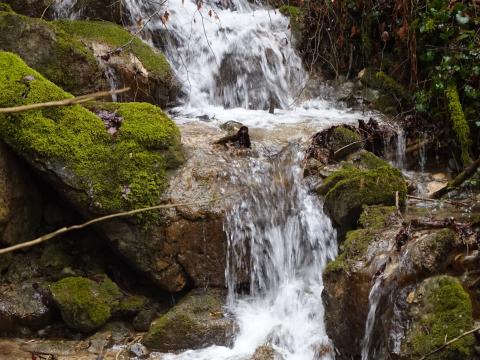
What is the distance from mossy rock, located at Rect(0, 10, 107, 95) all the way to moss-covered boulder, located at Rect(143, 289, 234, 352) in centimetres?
311

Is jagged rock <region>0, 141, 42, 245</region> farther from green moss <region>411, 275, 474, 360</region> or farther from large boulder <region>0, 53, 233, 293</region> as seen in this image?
green moss <region>411, 275, 474, 360</region>

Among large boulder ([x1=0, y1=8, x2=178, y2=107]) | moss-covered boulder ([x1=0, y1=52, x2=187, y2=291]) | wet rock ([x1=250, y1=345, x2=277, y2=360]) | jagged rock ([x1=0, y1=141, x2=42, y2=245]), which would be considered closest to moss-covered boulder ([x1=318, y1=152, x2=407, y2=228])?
wet rock ([x1=250, y1=345, x2=277, y2=360])

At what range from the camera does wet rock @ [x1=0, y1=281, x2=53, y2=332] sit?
4.87m

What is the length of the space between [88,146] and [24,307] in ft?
5.09

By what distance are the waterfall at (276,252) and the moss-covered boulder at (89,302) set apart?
39.3 inches

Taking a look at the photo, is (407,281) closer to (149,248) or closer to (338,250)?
(338,250)

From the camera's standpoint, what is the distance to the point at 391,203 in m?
5.09

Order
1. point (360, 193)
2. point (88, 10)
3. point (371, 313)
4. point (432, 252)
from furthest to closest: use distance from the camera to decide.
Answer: point (88, 10), point (360, 193), point (371, 313), point (432, 252)

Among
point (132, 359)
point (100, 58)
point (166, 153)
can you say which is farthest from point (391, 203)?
point (100, 58)

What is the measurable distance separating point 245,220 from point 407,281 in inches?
73.4

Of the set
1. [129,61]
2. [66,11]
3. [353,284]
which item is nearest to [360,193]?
[353,284]

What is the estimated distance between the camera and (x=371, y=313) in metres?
3.91

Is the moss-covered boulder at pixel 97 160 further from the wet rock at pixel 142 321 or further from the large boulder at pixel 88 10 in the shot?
the large boulder at pixel 88 10

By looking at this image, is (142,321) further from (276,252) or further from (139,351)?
(276,252)
